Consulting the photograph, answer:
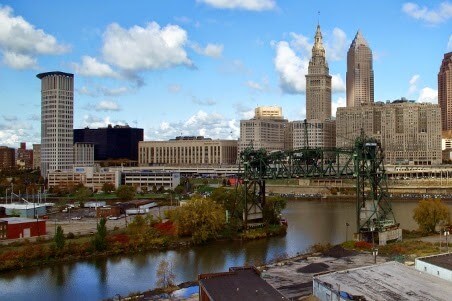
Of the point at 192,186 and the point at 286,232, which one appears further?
the point at 192,186

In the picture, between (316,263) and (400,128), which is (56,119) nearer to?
(400,128)

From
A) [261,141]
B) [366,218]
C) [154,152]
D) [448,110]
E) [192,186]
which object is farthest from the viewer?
[448,110]

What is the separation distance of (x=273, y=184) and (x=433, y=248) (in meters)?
62.4

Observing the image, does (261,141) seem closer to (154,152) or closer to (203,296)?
(154,152)

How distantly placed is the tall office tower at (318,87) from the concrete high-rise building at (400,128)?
713 cm

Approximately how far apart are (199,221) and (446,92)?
163 m

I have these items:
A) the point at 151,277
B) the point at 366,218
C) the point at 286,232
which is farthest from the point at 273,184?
the point at 151,277

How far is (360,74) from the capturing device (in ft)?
548

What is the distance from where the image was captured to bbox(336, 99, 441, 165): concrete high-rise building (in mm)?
122750

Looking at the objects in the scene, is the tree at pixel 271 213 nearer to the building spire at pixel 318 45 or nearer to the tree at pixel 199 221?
the tree at pixel 199 221

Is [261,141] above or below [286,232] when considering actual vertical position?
above

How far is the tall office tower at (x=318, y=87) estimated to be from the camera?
139500 millimetres

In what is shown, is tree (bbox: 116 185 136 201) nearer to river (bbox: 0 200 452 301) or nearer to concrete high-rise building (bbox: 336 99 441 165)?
river (bbox: 0 200 452 301)

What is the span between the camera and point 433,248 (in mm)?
28109
